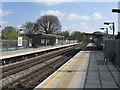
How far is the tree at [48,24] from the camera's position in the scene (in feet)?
248

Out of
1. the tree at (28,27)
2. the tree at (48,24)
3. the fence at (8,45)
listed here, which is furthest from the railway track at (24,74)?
the tree at (28,27)

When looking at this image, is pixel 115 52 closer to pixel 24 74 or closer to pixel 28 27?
pixel 24 74

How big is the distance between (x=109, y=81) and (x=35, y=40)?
3506 cm

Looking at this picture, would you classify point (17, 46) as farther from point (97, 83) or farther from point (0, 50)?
point (97, 83)

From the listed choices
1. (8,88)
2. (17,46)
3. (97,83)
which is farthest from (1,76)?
(17,46)

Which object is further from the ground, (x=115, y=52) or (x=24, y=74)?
(x=115, y=52)

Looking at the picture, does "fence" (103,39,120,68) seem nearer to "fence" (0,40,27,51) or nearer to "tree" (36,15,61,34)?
"fence" (0,40,27,51)

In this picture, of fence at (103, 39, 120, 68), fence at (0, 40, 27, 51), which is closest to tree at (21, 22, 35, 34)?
fence at (0, 40, 27, 51)

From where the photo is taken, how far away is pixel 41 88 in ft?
23.8

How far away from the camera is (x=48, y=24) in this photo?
251ft

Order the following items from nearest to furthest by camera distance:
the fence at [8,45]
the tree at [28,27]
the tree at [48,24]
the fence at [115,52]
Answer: the fence at [115,52] < the fence at [8,45] < the tree at [48,24] < the tree at [28,27]

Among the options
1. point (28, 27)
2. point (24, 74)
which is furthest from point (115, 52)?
point (28, 27)

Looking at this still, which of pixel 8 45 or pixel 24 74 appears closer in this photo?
pixel 24 74

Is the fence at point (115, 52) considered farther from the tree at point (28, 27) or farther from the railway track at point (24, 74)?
the tree at point (28, 27)
